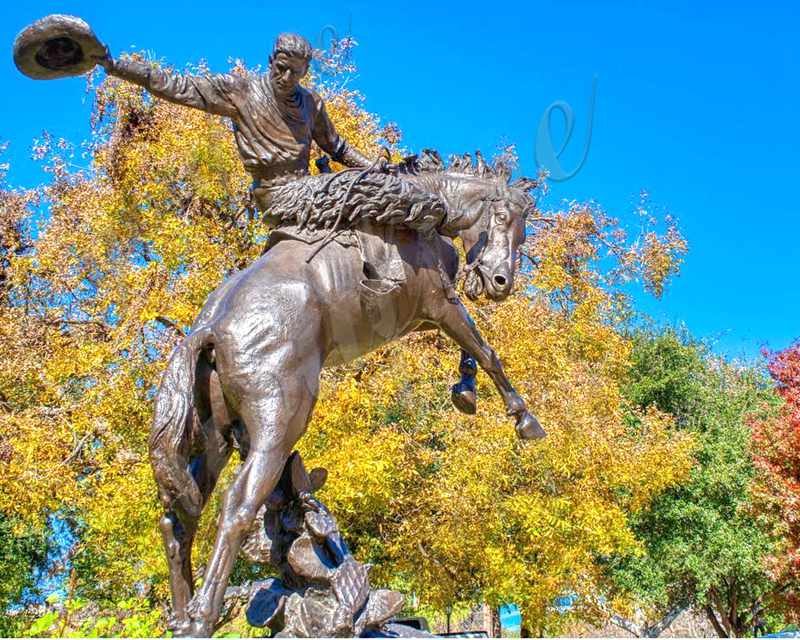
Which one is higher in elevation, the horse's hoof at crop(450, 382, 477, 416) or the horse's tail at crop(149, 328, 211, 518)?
the horse's hoof at crop(450, 382, 477, 416)

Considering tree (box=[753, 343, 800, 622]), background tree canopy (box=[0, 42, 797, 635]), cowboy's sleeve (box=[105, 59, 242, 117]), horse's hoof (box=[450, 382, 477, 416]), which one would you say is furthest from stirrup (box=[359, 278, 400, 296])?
tree (box=[753, 343, 800, 622])

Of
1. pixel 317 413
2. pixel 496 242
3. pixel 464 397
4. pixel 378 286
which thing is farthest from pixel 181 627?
pixel 317 413

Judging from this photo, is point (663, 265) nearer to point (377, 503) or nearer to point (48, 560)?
point (377, 503)

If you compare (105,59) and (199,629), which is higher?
(105,59)

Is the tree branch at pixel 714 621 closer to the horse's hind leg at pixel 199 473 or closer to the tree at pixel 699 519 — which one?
the tree at pixel 699 519

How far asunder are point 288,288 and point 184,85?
4.67ft

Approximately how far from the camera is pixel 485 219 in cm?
514

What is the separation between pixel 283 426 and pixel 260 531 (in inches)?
32.0

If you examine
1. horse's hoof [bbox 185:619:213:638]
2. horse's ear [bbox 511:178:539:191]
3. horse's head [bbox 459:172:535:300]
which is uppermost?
horse's ear [bbox 511:178:539:191]

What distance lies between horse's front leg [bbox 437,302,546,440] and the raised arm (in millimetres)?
1756

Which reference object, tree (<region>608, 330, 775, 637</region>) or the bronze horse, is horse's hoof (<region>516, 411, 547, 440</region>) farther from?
tree (<region>608, 330, 775, 637</region>)

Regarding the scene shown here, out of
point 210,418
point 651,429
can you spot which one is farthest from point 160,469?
point 651,429

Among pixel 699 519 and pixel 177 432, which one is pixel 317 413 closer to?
pixel 177 432

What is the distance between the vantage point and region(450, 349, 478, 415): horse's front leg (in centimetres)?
520
